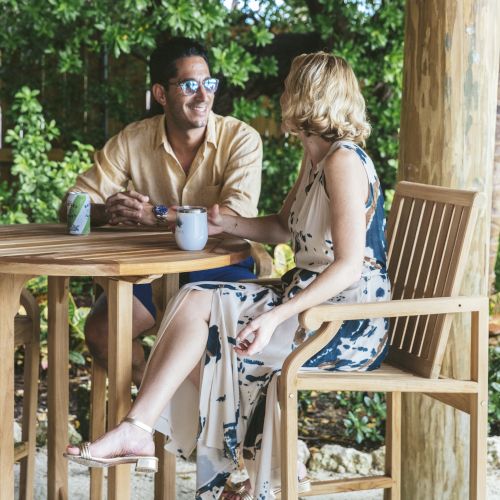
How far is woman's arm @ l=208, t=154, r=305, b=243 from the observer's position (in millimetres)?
3183

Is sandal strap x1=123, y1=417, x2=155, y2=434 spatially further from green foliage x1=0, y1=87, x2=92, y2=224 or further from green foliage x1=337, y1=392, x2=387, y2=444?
green foliage x1=0, y1=87, x2=92, y2=224

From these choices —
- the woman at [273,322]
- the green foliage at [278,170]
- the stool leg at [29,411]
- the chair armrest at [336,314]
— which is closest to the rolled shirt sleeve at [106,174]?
the stool leg at [29,411]

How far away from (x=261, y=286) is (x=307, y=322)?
15.2 inches

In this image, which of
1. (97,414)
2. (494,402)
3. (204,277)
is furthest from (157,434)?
(494,402)

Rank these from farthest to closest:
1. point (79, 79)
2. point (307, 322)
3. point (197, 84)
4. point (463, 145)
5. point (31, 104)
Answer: point (79, 79)
point (31, 104)
point (197, 84)
point (463, 145)
point (307, 322)

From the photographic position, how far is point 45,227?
3.31 meters

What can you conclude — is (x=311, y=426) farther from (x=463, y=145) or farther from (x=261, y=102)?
(x=261, y=102)

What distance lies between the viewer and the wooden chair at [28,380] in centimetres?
322

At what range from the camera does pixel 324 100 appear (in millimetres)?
2781

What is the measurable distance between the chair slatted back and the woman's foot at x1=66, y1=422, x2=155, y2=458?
0.75 m

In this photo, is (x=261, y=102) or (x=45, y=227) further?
(x=261, y=102)

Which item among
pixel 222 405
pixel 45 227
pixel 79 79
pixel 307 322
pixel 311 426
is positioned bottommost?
pixel 311 426

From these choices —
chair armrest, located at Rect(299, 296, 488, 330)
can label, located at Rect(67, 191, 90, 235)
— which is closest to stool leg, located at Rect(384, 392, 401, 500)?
chair armrest, located at Rect(299, 296, 488, 330)

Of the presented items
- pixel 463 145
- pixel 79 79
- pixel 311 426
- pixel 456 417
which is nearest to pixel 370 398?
pixel 311 426
